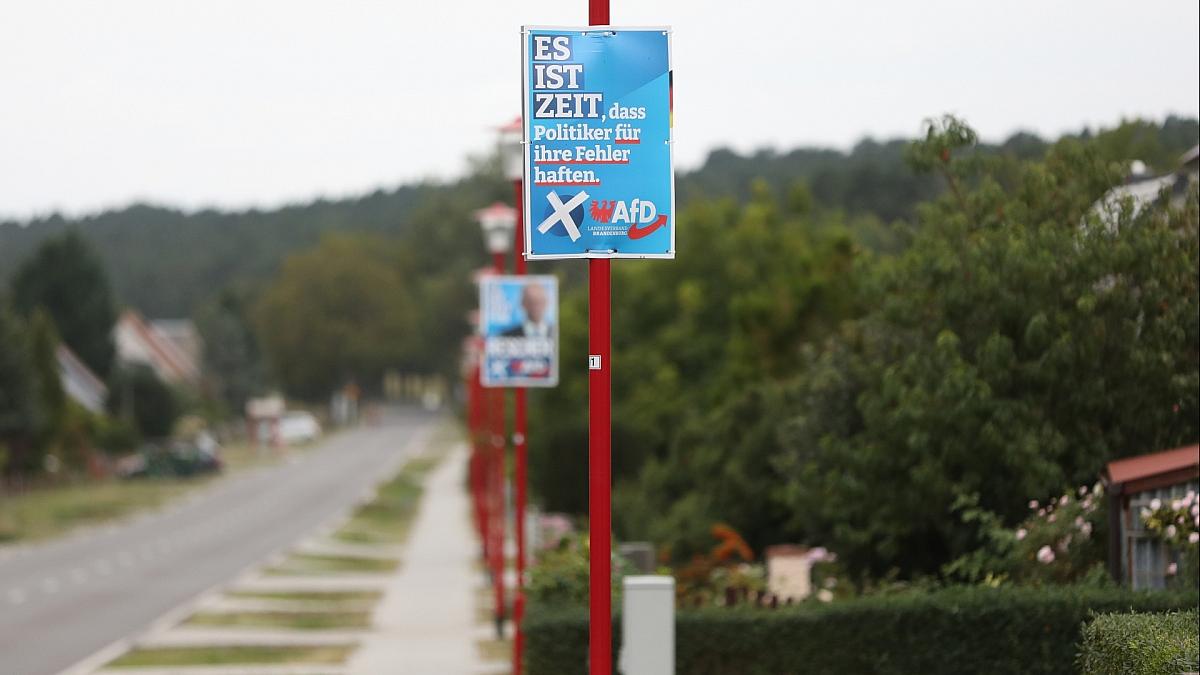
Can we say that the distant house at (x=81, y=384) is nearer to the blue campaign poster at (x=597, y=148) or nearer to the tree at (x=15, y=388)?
the tree at (x=15, y=388)

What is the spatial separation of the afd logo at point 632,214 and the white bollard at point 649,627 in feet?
5.65

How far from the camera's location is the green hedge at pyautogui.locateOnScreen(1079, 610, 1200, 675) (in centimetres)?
973

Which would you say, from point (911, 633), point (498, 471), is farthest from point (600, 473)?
point (498, 471)

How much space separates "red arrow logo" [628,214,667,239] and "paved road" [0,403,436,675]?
15679mm

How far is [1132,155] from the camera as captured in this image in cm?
2086

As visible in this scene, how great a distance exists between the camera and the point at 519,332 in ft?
73.1

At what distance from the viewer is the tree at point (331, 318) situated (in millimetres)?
138625

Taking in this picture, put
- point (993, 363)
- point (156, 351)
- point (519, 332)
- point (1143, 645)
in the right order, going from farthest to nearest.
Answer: point (156, 351), point (519, 332), point (993, 363), point (1143, 645)

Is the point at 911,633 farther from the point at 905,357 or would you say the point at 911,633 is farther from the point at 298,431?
the point at 298,431

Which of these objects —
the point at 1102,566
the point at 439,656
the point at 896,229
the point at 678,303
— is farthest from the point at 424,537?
the point at 1102,566

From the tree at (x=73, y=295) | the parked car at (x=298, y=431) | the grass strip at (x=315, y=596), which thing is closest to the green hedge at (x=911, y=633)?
the grass strip at (x=315, y=596)

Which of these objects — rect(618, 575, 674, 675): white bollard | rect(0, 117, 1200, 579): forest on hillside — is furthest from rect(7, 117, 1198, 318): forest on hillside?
rect(618, 575, 674, 675): white bollard

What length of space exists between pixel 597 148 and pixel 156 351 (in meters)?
123

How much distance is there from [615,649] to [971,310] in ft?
15.8
